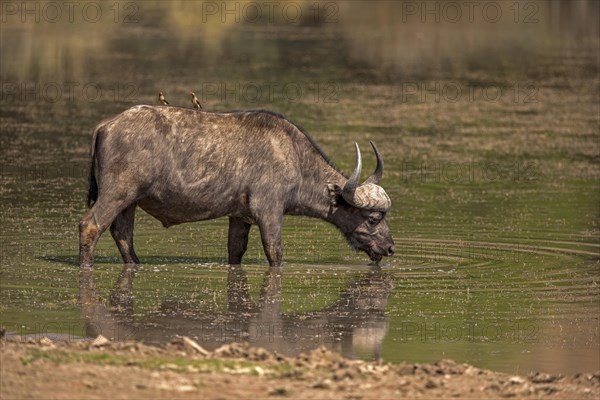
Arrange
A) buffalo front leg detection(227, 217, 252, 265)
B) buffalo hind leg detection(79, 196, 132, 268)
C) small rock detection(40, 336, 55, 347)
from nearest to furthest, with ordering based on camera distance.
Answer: small rock detection(40, 336, 55, 347)
buffalo hind leg detection(79, 196, 132, 268)
buffalo front leg detection(227, 217, 252, 265)

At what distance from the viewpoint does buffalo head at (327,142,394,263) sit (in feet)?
51.7

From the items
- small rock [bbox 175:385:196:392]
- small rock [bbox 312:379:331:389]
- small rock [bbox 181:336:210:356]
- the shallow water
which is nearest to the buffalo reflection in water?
the shallow water

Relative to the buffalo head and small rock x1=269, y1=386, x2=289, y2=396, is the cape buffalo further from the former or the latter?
small rock x1=269, y1=386, x2=289, y2=396

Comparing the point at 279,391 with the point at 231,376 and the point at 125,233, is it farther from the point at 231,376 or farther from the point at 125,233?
the point at 125,233

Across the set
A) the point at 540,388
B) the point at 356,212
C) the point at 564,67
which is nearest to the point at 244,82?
the point at 564,67

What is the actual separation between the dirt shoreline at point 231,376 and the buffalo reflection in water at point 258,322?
3.41ft

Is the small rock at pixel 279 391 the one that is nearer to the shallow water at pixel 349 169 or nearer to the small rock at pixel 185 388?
the small rock at pixel 185 388

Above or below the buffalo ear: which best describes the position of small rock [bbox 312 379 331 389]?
below

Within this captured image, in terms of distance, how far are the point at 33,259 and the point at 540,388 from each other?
6561mm

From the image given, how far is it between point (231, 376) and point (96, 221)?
17.5 feet

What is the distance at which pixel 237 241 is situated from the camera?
51.0 ft

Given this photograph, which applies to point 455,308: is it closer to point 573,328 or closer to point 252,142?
point 573,328

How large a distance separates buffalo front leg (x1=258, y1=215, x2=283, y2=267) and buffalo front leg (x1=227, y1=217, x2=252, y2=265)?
1.06ft

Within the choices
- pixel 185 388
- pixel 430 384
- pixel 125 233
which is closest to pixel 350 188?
pixel 125 233
